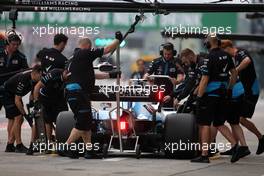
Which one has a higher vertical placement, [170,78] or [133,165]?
[170,78]

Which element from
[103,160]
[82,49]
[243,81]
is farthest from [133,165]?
[243,81]

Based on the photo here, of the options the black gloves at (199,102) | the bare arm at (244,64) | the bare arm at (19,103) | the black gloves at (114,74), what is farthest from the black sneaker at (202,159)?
the bare arm at (19,103)

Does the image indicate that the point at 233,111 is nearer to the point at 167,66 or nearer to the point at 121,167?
the point at 167,66

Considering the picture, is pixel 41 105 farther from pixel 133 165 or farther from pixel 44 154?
pixel 133 165

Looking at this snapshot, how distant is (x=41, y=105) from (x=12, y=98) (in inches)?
32.4

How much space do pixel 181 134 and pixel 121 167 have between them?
4.59 feet

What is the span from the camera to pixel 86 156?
46.3 ft

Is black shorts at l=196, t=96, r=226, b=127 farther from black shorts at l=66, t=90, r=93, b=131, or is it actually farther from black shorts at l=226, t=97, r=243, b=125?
black shorts at l=66, t=90, r=93, b=131

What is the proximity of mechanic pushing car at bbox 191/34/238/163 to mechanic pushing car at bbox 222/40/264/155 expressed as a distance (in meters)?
1.00

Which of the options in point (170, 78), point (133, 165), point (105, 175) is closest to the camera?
point (105, 175)

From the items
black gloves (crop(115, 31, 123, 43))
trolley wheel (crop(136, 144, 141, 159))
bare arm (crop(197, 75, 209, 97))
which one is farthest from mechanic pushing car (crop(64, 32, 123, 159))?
bare arm (crop(197, 75, 209, 97))

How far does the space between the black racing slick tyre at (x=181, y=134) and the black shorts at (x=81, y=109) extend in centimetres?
109

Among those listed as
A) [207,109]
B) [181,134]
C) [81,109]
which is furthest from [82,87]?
[207,109]

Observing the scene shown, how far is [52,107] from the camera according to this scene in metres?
15.0
